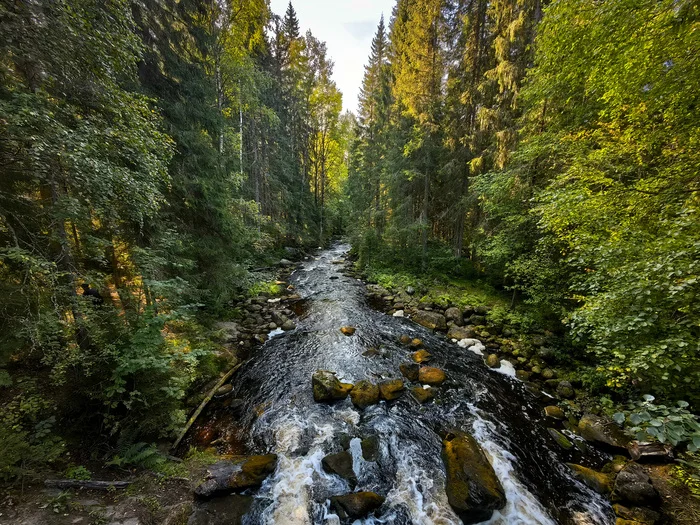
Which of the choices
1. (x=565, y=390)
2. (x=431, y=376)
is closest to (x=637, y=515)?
(x=565, y=390)

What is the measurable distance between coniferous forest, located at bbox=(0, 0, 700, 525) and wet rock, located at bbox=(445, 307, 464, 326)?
259 millimetres

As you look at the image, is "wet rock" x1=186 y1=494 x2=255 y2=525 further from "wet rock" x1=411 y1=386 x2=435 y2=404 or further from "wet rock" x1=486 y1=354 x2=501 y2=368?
"wet rock" x1=486 y1=354 x2=501 y2=368

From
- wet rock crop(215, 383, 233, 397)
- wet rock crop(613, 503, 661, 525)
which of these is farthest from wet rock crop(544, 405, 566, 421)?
wet rock crop(215, 383, 233, 397)

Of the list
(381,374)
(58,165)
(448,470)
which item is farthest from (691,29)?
(58,165)

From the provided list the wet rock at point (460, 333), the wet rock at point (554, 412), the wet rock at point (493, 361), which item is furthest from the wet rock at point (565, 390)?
the wet rock at point (460, 333)

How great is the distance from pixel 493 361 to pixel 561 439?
264 centimetres

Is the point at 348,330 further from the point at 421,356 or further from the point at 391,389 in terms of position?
the point at 391,389

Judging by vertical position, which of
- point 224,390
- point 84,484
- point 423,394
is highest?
point 84,484

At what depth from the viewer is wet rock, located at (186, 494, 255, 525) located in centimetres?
373

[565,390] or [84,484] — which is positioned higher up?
[84,484]

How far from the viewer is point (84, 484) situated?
3.54 metres

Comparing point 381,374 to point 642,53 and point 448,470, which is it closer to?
point 448,470

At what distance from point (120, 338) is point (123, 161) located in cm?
349

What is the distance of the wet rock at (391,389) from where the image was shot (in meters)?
6.62
